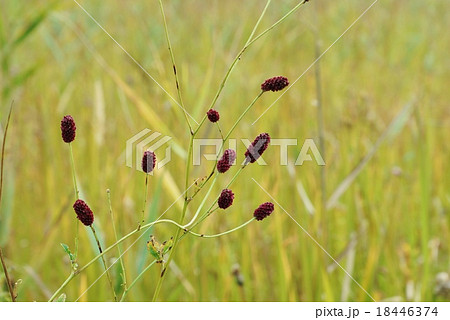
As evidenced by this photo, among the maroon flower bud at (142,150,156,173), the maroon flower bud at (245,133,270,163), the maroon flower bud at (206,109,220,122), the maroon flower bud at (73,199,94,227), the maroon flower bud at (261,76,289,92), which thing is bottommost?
the maroon flower bud at (73,199,94,227)

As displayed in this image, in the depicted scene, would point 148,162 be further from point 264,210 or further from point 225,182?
point 225,182

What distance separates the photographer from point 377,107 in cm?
185

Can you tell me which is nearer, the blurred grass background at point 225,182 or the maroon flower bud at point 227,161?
the maroon flower bud at point 227,161

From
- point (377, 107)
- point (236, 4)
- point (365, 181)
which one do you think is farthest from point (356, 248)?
point (236, 4)

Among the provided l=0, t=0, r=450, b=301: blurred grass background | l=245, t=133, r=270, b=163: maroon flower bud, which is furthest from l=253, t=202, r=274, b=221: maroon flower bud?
l=0, t=0, r=450, b=301: blurred grass background

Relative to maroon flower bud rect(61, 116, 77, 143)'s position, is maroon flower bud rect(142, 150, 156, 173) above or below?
below

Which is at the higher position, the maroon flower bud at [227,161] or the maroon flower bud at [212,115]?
the maroon flower bud at [212,115]

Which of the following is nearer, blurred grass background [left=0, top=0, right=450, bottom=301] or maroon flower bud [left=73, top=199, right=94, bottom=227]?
maroon flower bud [left=73, top=199, right=94, bottom=227]

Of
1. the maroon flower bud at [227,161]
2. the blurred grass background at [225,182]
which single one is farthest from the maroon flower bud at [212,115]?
the blurred grass background at [225,182]

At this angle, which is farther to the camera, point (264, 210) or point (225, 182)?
point (225, 182)

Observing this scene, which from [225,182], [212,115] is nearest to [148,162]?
[212,115]

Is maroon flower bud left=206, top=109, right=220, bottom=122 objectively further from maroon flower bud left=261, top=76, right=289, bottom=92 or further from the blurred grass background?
the blurred grass background

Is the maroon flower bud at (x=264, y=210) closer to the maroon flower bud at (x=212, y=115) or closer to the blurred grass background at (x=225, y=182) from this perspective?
the maroon flower bud at (x=212, y=115)
